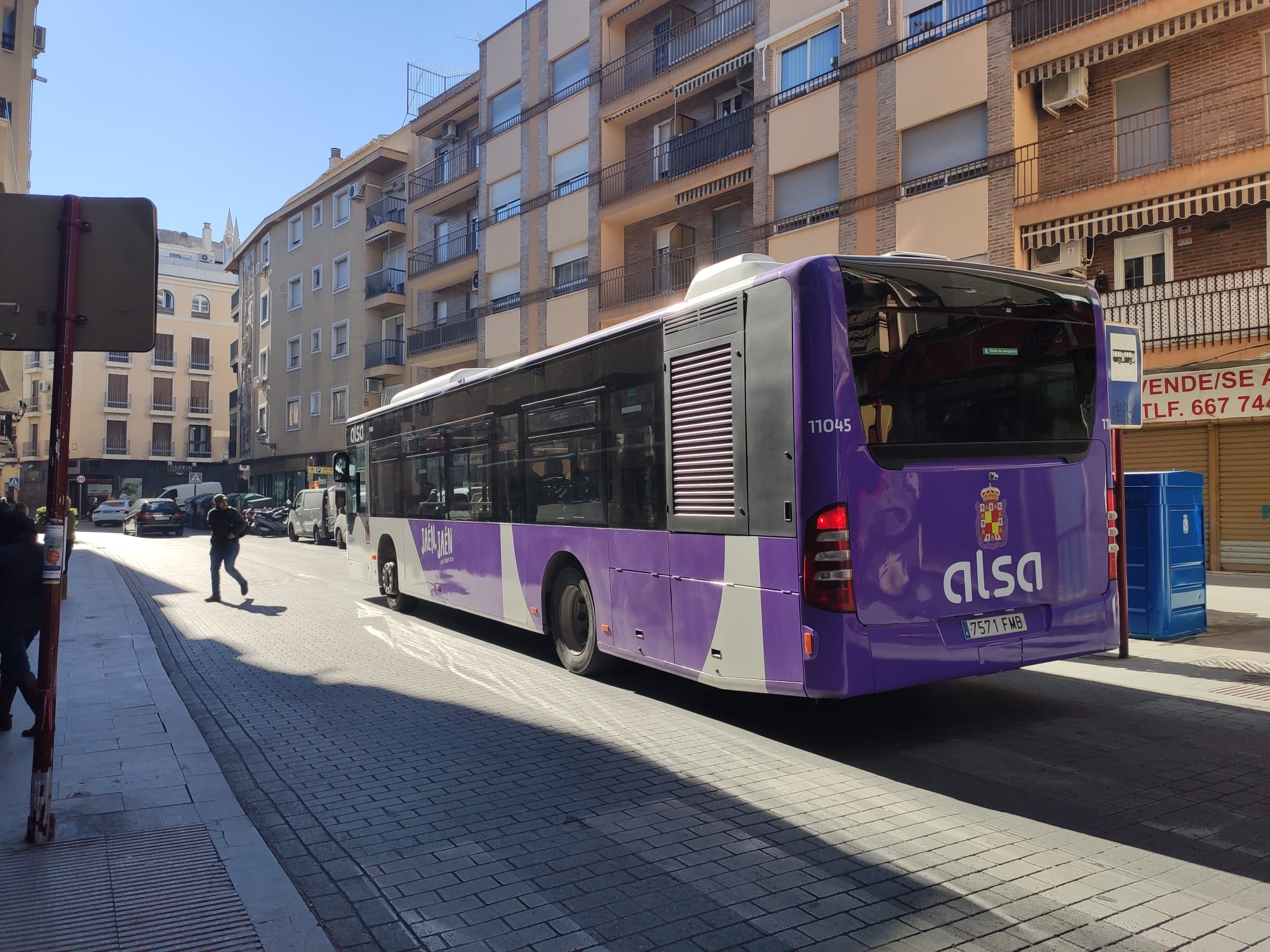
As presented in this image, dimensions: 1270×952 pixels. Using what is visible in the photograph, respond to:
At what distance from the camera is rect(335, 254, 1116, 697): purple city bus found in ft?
17.9

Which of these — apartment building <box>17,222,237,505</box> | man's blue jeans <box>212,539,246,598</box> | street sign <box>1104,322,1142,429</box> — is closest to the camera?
street sign <box>1104,322,1142,429</box>

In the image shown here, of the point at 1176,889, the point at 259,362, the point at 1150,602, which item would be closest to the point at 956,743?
the point at 1176,889

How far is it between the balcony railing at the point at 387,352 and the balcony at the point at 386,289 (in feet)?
5.14

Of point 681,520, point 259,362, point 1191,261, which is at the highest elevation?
point 259,362

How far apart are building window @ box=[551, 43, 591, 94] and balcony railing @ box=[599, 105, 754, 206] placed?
370 centimetres

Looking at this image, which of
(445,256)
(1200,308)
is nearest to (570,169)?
(445,256)

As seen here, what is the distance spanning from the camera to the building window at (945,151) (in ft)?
59.6

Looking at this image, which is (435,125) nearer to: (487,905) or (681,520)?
(681,520)

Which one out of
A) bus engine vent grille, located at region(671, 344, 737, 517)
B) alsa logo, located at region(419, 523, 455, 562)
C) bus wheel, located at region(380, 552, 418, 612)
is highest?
bus engine vent grille, located at region(671, 344, 737, 517)

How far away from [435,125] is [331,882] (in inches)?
1498

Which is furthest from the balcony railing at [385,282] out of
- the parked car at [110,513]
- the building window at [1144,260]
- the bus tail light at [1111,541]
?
the bus tail light at [1111,541]

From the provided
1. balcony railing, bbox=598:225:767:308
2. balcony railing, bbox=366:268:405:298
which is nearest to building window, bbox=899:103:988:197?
balcony railing, bbox=598:225:767:308

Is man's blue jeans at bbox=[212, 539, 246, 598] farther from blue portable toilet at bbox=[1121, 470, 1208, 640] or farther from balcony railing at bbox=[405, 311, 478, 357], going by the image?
balcony railing at bbox=[405, 311, 478, 357]

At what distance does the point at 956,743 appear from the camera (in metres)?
6.07
